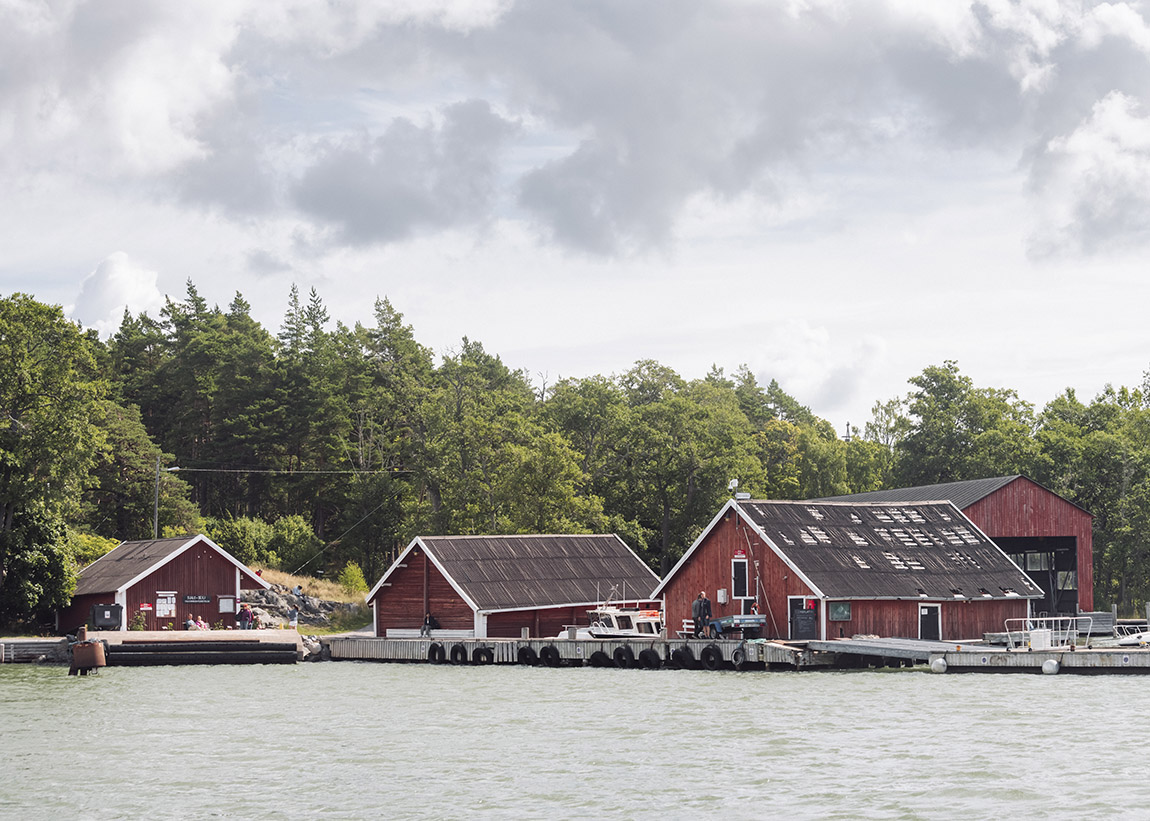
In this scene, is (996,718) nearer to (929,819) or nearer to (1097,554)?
(929,819)

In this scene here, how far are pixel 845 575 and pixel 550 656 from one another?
10.9 metres

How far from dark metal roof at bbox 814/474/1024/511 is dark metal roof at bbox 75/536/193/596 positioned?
108 feet

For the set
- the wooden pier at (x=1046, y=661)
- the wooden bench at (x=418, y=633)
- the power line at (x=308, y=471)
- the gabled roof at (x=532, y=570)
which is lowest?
the wooden bench at (x=418, y=633)

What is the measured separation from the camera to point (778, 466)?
97500 millimetres

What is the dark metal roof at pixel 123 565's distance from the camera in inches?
2260

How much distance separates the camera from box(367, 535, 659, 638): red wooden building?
54.8 m

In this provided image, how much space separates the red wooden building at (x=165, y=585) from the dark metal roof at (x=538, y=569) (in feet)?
32.5

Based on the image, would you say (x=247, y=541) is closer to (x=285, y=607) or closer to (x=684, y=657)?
(x=285, y=607)

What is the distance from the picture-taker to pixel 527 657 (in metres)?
50.0

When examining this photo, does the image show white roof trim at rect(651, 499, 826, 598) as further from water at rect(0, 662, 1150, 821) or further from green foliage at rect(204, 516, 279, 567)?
green foliage at rect(204, 516, 279, 567)

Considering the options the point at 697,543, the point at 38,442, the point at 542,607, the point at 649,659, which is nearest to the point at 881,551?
the point at 697,543

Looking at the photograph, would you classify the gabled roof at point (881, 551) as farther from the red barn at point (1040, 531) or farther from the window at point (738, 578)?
the red barn at point (1040, 531)

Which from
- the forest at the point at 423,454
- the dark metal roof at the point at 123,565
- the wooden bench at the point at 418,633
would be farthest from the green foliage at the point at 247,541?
the wooden bench at the point at 418,633

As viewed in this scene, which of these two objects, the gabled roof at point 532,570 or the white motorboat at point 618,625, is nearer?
the white motorboat at point 618,625
